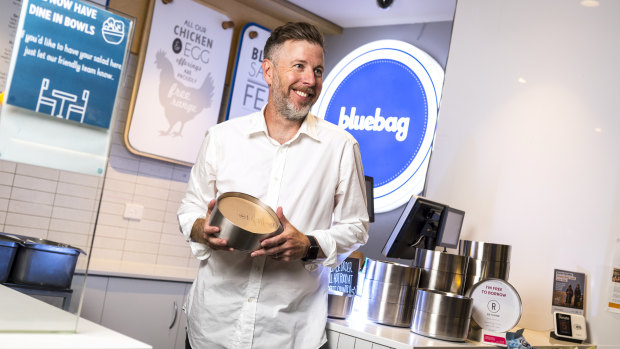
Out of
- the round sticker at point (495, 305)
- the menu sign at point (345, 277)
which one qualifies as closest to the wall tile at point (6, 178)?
the menu sign at point (345, 277)

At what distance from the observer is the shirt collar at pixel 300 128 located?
1.92m

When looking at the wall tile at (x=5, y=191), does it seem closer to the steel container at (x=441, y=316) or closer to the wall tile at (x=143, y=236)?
the steel container at (x=441, y=316)

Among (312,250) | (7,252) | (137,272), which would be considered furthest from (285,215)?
(137,272)

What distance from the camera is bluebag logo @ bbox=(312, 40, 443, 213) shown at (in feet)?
14.3

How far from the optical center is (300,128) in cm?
193

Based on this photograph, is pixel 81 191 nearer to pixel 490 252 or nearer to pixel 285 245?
pixel 285 245

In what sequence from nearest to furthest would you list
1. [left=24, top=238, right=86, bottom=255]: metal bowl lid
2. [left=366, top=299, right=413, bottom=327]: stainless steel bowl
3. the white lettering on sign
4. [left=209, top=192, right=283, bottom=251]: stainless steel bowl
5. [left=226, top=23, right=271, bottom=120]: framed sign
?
[left=24, top=238, right=86, bottom=255]: metal bowl lid → [left=209, top=192, right=283, bottom=251]: stainless steel bowl → [left=366, top=299, right=413, bottom=327]: stainless steel bowl → the white lettering on sign → [left=226, top=23, right=271, bottom=120]: framed sign

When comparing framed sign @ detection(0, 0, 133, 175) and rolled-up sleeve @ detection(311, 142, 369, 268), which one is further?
rolled-up sleeve @ detection(311, 142, 369, 268)

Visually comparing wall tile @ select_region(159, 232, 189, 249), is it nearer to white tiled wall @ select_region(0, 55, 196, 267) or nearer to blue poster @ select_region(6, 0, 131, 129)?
white tiled wall @ select_region(0, 55, 196, 267)

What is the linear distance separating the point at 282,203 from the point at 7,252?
794mm

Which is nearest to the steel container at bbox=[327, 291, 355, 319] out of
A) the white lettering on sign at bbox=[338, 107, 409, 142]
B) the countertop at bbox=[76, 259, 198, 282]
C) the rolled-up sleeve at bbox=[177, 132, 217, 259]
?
the rolled-up sleeve at bbox=[177, 132, 217, 259]

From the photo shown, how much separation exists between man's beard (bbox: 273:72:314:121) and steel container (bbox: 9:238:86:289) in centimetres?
88

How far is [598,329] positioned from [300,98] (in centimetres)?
185

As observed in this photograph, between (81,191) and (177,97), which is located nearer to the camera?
(81,191)
